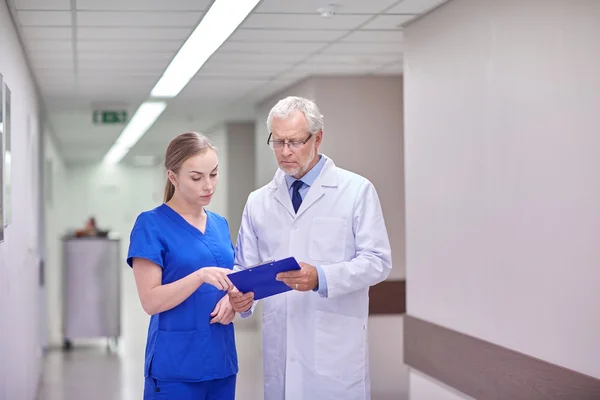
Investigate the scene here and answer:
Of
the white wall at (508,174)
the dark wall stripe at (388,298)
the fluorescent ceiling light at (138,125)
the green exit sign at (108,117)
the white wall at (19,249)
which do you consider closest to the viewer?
the white wall at (508,174)

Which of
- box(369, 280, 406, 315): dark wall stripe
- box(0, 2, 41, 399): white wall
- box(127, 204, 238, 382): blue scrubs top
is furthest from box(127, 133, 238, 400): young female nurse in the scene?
box(369, 280, 406, 315): dark wall stripe

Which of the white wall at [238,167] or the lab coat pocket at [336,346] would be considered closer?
the lab coat pocket at [336,346]

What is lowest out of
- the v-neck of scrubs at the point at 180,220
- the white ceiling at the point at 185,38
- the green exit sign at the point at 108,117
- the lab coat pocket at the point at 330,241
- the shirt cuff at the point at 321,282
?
the shirt cuff at the point at 321,282

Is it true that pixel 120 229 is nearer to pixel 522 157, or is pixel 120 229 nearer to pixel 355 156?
pixel 355 156

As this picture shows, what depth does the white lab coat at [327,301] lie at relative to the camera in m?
2.99

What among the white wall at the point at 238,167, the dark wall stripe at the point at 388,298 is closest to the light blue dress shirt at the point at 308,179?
the dark wall stripe at the point at 388,298

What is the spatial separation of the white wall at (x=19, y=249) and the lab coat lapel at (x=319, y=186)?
6.54 ft

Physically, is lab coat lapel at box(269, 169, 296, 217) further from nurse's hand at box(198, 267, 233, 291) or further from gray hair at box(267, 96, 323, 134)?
nurse's hand at box(198, 267, 233, 291)

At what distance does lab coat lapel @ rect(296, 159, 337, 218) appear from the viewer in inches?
120

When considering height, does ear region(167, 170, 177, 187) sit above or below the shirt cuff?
above

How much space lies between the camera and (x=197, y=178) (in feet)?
9.79

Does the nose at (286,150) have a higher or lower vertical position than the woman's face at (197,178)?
higher

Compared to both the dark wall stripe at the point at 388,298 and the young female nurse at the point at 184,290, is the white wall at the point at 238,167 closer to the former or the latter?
the dark wall stripe at the point at 388,298

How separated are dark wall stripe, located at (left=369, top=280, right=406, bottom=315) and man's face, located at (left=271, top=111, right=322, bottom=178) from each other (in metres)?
5.74
